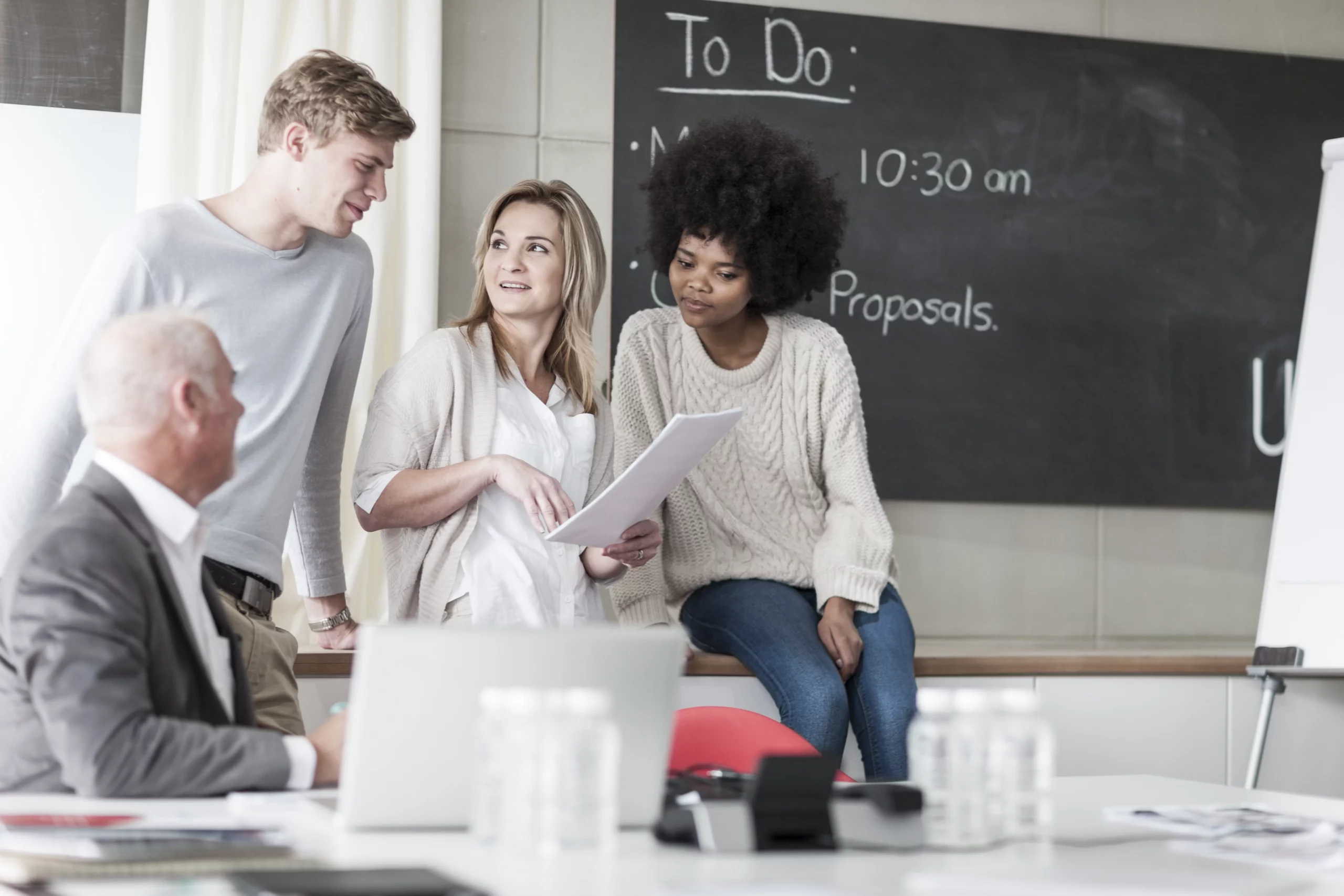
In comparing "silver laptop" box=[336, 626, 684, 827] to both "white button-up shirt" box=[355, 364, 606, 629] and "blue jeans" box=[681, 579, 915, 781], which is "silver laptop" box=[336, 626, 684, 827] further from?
"blue jeans" box=[681, 579, 915, 781]

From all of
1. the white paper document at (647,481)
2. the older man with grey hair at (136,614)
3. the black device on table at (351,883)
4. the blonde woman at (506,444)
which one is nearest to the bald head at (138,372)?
the older man with grey hair at (136,614)

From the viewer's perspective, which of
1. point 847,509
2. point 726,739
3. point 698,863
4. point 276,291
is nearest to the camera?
point 698,863

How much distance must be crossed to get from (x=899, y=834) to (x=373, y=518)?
1520 mm

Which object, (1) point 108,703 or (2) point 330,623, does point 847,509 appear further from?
(1) point 108,703

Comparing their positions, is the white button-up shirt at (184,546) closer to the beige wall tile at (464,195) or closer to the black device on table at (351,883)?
the black device on table at (351,883)

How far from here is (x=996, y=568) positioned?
380cm

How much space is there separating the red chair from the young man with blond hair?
74 cm

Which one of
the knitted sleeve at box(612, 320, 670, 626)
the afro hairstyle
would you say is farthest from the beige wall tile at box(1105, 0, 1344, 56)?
the knitted sleeve at box(612, 320, 670, 626)

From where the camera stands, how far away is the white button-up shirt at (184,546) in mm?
1400

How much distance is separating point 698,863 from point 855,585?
5.68ft

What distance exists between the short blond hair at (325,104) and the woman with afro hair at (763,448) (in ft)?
2.52

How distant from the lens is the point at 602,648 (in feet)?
3.96

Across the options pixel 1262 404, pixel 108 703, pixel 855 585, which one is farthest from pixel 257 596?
pixel 1262 404

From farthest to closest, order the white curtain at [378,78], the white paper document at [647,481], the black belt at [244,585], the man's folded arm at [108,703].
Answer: the white curtain at [378,78]
the black belt at [244,585]
the white paper document at [647,481]
the man's folded arm at [108,703]
